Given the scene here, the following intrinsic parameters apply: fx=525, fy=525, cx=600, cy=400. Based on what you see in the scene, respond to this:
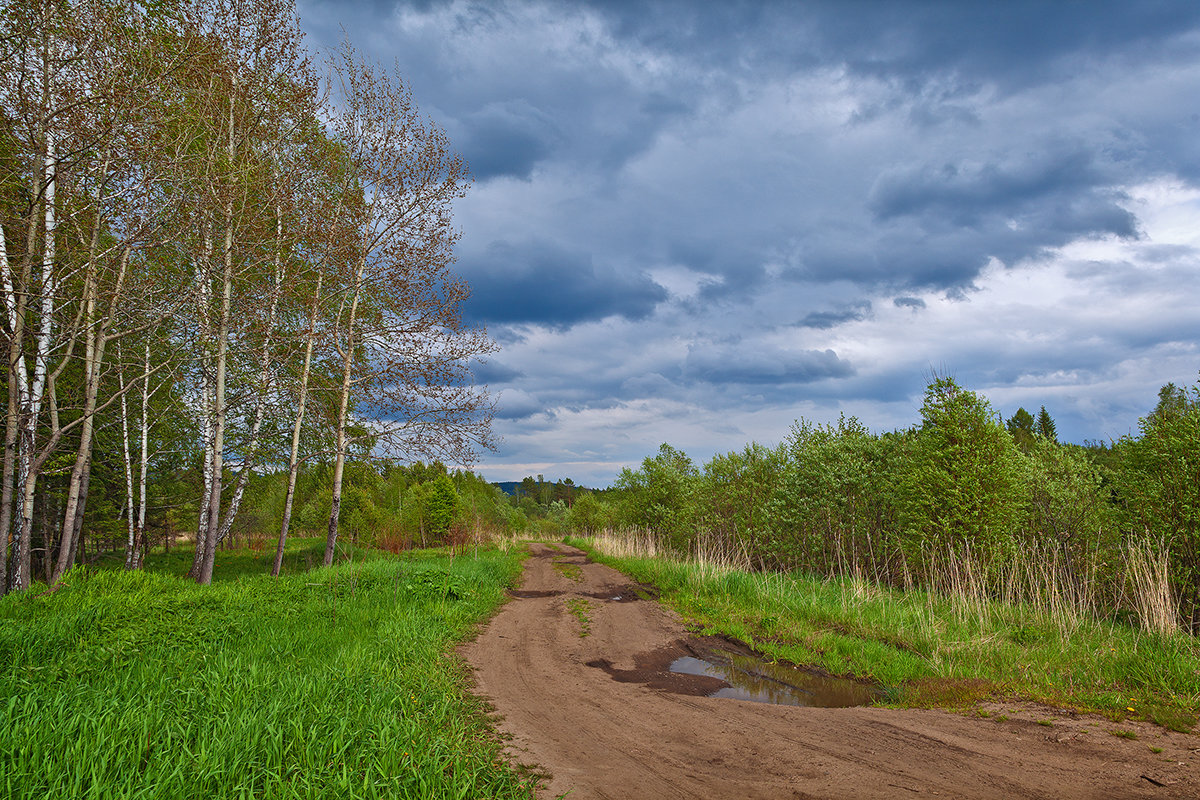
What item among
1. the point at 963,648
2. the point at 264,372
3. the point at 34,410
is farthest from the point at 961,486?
the point at 34,410

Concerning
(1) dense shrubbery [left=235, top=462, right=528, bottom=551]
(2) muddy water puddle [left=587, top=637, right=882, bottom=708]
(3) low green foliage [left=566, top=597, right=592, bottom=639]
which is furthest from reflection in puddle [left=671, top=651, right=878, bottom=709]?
(1) dense shrubbery [left=235, top=462, right=528, bottom=551]

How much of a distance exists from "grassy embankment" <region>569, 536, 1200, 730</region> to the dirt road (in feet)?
2.14

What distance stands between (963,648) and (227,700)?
870cm

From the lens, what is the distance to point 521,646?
8.20m

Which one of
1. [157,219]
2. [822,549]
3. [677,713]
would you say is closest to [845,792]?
[677,713]

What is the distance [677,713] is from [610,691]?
41.5 inches

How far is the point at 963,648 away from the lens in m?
7.27

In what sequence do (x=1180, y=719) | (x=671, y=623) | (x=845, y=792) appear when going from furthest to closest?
1. (x=671, y=623)
2. (x=1180, y=719)
3. (x=845, y=792)

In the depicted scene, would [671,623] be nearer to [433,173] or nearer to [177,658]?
[177,658]

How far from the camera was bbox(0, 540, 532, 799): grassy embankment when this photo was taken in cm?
Answer: 317

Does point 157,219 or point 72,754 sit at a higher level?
point 157,219

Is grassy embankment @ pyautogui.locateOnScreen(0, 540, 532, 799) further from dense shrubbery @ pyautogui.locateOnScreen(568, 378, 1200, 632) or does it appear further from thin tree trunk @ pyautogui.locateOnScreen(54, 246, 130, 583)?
dense shrubbery @ pyautogui.locateOnScreen(568, 378, 1200, 632)

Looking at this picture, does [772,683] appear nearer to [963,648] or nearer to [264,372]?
[963,648]

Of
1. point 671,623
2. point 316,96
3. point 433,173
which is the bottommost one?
point 671,623
